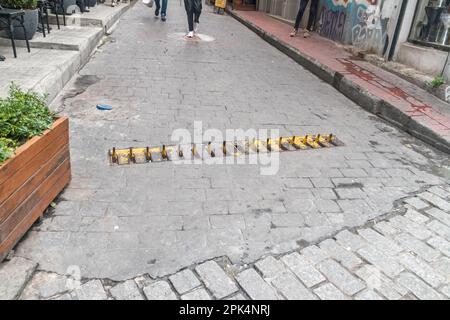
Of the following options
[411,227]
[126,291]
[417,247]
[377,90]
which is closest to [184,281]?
[126,291]

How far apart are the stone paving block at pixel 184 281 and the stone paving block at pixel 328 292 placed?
2.65 ft

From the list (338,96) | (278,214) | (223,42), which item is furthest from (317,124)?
(223,42)

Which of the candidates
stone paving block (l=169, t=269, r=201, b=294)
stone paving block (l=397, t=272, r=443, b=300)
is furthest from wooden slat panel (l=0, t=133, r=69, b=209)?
stone paving block (l=397, t=272, r=443, b=300)

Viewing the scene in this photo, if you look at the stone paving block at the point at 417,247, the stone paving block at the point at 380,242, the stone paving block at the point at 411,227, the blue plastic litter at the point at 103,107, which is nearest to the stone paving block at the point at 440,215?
the stone paving block at the point at 411,227

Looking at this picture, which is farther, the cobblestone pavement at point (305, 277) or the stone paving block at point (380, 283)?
the stone paving block at point (380, 283)

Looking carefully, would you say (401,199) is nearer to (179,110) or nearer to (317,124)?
(317,124)

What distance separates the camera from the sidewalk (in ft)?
17.7

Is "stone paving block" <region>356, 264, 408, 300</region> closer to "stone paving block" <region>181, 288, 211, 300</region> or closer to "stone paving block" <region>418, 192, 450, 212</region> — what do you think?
"stone paving block" <region>181, 288, 211, 300</region>

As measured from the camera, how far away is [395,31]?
7977 mm

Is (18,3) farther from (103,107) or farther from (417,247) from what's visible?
(417,247)

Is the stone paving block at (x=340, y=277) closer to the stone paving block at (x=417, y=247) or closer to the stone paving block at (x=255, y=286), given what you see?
the stone paving block at (x=255, y=286)

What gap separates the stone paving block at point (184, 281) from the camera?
247 centimetres

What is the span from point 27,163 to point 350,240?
252cm
